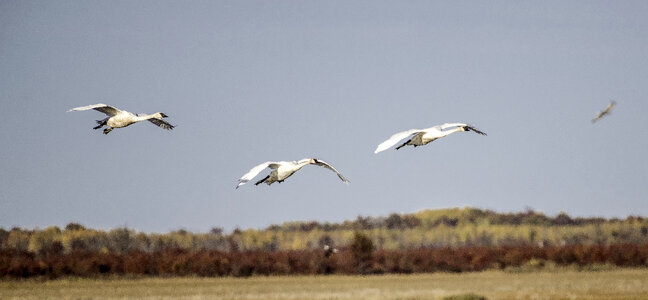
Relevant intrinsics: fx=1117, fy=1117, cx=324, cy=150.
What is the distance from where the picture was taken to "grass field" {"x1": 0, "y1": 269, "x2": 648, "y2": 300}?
136ft

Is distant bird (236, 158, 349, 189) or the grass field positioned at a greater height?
distant bird (236, 158, 349, 189)

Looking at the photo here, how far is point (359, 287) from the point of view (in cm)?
5025

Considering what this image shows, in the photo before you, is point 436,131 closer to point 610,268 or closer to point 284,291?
point 284,291

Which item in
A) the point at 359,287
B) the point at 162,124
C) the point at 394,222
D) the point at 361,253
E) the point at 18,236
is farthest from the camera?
the point at 394,222

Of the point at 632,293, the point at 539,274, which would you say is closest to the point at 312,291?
the point at 632,293

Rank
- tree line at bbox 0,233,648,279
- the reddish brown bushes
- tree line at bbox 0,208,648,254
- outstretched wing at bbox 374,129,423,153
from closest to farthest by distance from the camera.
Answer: outstretched wing at bbox 374,129,423,153
the reddish brown bushes
tree line at bbox 0,233,648,279
tree line at bbox 0,208,648,254

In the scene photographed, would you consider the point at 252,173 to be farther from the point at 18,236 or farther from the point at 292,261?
the point at 18,236

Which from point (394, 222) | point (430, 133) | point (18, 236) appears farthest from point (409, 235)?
point (430, 133)

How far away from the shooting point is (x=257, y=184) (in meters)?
25.9

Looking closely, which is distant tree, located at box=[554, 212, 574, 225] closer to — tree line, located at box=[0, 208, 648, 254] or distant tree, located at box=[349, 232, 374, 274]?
tree line, located at box=[0, 208, 648, 254]

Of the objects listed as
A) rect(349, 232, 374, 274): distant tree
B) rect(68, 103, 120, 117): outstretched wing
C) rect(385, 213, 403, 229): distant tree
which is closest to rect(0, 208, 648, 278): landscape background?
rect(349, 232, 374, 274): distant tree

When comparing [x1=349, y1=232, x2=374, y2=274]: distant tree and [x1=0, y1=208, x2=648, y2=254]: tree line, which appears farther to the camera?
[x1=0, y1=208, x2=648, y2=254]: tree line

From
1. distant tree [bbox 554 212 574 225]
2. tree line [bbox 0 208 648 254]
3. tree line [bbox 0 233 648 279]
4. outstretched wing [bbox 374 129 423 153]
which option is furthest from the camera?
distant tree [bbox 554 212 574 225]

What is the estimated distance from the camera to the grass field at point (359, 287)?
41.4 m
